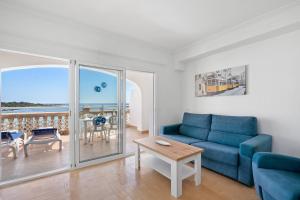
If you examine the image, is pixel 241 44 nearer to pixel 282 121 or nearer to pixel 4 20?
pixel 282 121

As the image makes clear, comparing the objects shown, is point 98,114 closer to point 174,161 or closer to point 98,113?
point 98,113

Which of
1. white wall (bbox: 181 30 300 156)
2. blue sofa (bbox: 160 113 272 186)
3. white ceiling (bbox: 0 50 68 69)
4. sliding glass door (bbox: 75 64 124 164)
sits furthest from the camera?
white ceiling (bbox: 0 50 68 69)

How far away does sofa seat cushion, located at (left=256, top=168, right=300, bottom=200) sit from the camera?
1.25 m

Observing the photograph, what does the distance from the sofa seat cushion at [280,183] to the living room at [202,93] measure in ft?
0.03

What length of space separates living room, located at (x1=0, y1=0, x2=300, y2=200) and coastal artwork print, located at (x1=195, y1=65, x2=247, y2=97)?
0.07 ft

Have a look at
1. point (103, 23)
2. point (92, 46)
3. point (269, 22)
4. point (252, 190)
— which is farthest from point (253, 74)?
point (92, 46)

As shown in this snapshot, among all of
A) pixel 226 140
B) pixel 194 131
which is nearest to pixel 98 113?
pixel 194 131

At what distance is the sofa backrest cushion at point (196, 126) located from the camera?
126 inches

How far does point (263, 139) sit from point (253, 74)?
3.97 ft

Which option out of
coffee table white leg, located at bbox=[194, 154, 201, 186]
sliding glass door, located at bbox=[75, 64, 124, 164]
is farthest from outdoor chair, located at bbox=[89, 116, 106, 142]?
coffee table white leg, located at bbox=[194, 154, 201, 186]

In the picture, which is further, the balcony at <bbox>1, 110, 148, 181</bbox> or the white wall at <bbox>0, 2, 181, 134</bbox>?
the balcony at <bbox>1, 110, 148, 181</bbox>

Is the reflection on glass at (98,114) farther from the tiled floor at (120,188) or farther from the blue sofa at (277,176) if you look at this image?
the blue sofa at (277,176)

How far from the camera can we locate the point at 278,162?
1688 millimetres

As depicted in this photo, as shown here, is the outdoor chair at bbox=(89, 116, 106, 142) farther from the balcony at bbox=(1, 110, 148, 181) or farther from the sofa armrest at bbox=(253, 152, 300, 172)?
the sofa armrest at bbox=(253, 152, 300, 172)
